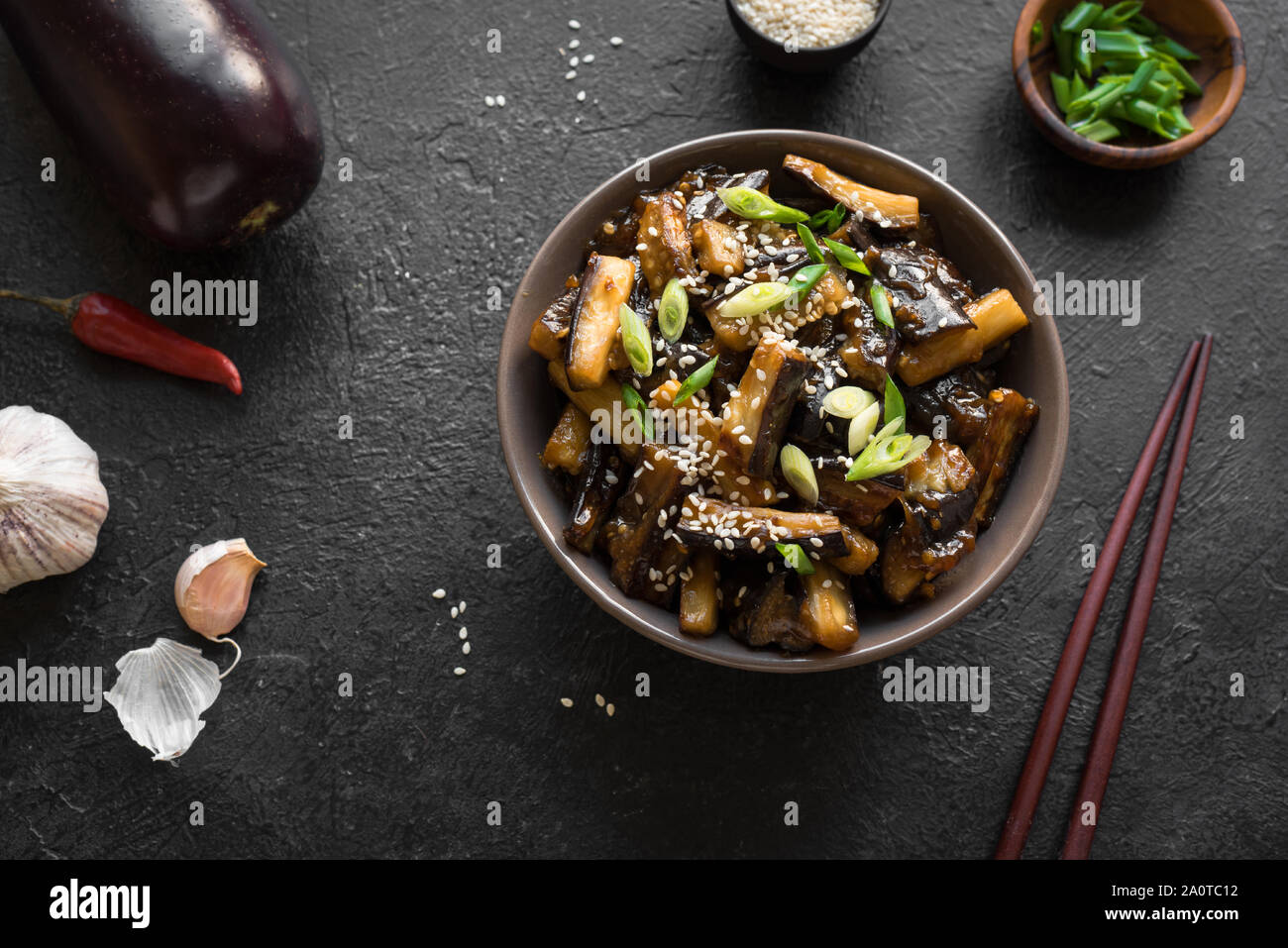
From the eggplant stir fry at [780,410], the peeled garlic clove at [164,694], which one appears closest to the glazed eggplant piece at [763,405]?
the eggplant stir fry at [780,410]

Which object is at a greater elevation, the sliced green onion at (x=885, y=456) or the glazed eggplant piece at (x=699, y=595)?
the sliced green onion at (x=885, y=456)

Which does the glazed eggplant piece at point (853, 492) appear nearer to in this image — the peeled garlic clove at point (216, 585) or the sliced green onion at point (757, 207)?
the sliced green onion at point (757, 207)

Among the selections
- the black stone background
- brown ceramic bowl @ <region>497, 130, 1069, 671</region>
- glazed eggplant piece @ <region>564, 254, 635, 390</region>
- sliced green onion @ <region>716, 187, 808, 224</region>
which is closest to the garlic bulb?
the black stone background

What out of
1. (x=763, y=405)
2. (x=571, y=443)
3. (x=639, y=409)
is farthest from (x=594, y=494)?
(x=763, y=405)

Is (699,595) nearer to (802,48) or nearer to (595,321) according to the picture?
(595,321)

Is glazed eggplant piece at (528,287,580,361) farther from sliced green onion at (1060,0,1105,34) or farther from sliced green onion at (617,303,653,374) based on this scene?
sliced green onion at (1060,0,1105,34)
